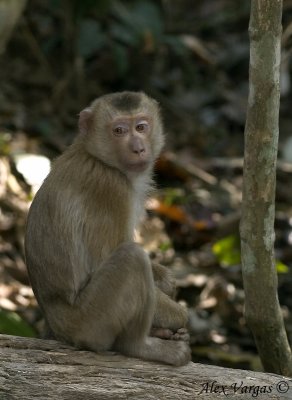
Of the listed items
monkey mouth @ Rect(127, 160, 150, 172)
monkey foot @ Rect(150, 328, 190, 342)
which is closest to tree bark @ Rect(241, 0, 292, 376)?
monkey foot @ Rect(150, 328, 190, 342)

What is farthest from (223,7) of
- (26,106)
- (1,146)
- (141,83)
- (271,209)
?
(271,209)

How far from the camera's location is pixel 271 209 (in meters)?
5.94

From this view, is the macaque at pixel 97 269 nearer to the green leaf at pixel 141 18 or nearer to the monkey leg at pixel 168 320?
the monkey leg at pixel 168 320

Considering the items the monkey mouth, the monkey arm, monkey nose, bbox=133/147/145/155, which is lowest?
the monkey arm

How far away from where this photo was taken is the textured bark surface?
546cm

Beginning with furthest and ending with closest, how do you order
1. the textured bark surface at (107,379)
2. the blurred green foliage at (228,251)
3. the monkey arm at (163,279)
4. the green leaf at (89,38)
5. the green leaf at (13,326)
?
the green leaf at (89,38) < the blurred green foliage at (228,251) < the green leaf at (13,326) < the monkey arm at (163,279) < the textured bark surface at (107,379)

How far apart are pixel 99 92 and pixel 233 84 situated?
8.05 ft

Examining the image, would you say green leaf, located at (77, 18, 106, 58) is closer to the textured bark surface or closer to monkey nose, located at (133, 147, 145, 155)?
monkey nose, located at (133, 147, 145, 155)

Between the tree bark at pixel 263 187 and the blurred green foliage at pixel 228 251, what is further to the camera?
the blurred green foliage at pixel 228 251

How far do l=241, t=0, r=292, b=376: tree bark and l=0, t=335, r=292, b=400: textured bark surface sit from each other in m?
0.59

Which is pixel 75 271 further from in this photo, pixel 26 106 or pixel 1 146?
pixel 26 106

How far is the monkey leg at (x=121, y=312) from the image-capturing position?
19.2 ft
